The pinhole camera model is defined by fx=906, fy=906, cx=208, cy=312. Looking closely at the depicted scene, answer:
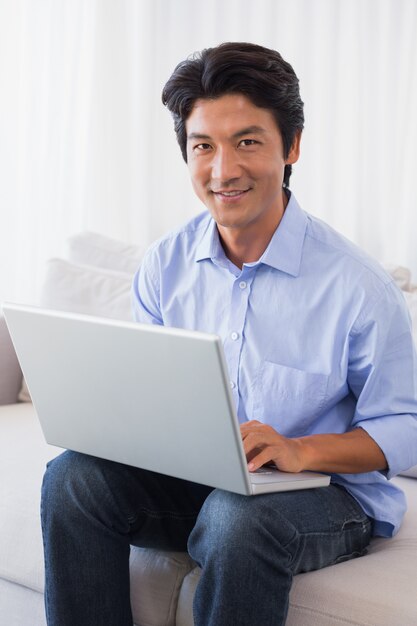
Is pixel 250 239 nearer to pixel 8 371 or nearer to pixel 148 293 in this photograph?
pixel 148 293

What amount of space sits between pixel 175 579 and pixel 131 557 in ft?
0.31

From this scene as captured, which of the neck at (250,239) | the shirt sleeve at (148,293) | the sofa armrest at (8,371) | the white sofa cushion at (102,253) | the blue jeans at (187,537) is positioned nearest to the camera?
the blue jeans at (187,537)

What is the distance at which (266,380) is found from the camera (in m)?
1.48

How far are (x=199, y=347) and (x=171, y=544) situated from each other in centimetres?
50

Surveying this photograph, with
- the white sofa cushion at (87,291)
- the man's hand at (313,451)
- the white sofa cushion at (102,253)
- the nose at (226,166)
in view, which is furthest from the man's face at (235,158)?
the white sofa cushion at (102,253)

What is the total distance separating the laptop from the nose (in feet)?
1.27

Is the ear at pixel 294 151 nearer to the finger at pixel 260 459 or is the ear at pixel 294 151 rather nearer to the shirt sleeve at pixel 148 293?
the shirt sleeve at pixel 148 293

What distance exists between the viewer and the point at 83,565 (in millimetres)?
1349

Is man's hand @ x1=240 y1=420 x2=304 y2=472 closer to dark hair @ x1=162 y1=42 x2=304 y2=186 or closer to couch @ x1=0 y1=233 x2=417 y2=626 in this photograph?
couch @ x1=0 y1=233 x2=417 y2=626

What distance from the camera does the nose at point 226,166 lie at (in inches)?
56.7

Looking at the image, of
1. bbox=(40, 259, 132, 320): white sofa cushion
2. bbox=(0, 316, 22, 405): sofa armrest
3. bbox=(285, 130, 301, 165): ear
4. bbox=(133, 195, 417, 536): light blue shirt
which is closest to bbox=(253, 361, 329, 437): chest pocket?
bbox=(133, 195, 417, 536): light blue shirt

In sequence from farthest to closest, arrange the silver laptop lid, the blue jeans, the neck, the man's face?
the neck
the man's face
the blue jeans
the silver laptop lid

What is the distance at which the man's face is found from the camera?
4.72ft

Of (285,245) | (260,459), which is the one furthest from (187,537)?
(285,245)
